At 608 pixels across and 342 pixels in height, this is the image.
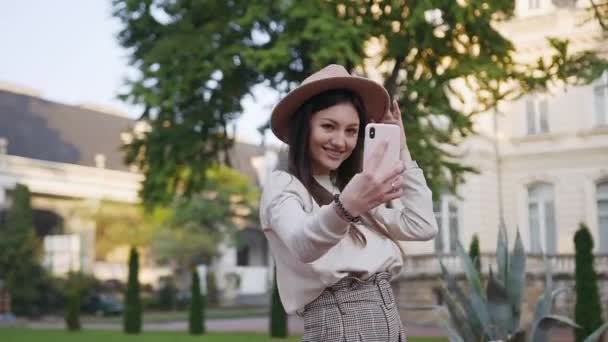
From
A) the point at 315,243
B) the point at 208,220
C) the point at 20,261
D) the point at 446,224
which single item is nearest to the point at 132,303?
the point at 446,224

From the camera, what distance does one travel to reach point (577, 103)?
83.4 feet

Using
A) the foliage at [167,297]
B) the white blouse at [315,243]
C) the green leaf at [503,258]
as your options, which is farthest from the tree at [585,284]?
the foliage at [167,297]

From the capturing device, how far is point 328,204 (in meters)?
2.12

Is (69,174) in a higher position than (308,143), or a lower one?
higher

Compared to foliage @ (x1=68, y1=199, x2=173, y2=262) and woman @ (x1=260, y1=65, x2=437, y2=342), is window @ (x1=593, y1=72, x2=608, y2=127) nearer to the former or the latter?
foliage @ (x1=68, y1=199, x2=173, y2=262)

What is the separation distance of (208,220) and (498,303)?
31866 millimetres

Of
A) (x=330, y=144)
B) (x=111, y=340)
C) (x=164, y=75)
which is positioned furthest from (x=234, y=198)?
(x=330, y=144)

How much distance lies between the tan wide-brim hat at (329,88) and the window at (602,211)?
2400 cm

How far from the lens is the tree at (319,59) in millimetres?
11898

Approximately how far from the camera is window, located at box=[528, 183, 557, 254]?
25234 mm

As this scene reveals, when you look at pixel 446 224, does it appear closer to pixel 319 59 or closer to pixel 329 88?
pixel 319 59

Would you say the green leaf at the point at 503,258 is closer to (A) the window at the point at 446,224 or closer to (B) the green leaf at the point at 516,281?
(B) the green leaf at the point at 516,281

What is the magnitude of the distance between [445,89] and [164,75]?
468 cm

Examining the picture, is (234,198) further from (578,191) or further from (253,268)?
(578,191)
